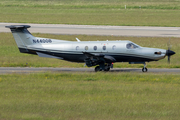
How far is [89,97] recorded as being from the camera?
49.5ft

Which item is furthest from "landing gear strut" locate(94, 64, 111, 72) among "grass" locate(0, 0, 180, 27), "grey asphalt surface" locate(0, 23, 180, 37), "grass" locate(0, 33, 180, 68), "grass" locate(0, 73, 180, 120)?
"grass" locate(0, 0, 180, 27)

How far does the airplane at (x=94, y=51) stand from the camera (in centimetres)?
2397

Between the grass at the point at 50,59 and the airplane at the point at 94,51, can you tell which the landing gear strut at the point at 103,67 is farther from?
the grass at the point at 50,59

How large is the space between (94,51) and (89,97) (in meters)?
9.57

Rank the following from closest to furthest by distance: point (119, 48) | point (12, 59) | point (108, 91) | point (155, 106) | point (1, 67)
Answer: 1. point (155, 106)
2. point (108, 91)
3. point (119, 48)
4. point (1, 67)
5. point (12, 59)

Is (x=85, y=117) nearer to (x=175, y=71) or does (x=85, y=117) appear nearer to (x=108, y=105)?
(x=108, y=105)

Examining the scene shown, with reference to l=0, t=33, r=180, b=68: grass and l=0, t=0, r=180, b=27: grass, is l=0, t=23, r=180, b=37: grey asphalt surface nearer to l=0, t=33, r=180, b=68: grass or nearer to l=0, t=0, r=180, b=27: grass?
l=0, t=33, r=180, b=68: grass

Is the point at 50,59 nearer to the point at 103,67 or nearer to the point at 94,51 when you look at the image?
the point at 94,51

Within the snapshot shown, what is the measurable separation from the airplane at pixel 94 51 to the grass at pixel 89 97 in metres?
2.70

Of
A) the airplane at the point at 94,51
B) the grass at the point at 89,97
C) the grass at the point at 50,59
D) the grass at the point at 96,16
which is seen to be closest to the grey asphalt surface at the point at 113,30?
the grass at the point at 50,59

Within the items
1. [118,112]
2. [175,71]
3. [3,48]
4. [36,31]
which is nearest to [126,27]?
[36,31]

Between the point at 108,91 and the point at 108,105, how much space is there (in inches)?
121

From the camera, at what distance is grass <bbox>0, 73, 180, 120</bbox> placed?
12031 mm

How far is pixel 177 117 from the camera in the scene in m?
11.7
